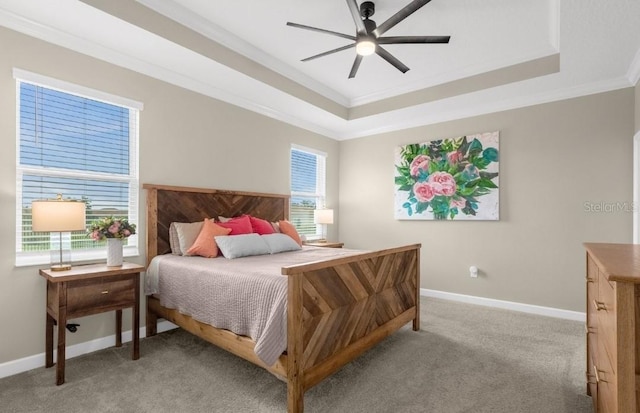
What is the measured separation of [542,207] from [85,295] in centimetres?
474

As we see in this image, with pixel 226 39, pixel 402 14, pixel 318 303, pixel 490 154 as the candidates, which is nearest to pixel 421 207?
pixel 490 154

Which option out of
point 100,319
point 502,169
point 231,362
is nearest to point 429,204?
point 502,169

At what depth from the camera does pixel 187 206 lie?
356 centimetres

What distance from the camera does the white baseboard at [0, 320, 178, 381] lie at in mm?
2396

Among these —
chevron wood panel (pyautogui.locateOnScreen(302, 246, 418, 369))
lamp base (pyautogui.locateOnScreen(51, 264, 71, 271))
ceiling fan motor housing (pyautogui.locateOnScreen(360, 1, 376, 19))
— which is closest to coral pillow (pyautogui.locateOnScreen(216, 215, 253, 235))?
lamp base (pyautogui.locateOnScreen(51, 264, 71, 271))

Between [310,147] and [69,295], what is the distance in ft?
12.2

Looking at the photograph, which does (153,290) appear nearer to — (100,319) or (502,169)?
(100,319)

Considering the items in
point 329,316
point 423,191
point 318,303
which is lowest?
point 329,316

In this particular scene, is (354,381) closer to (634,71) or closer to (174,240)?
(174,240)

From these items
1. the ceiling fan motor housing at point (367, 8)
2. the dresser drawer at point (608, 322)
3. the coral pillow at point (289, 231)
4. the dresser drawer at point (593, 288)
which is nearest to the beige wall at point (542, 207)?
the coral pillow at point (289, 231)

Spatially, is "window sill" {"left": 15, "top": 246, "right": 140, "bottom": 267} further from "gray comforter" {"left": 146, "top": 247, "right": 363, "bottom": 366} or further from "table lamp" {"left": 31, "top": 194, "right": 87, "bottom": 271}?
"gray comforter" {"left": 146, "top": 247, "right": 363, "bottom": 366}

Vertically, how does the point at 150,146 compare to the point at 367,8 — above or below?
below

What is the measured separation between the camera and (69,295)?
232 centimetres

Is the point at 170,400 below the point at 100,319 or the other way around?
below
